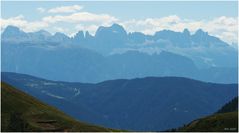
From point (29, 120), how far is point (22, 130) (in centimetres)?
2047

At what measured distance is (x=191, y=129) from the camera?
150875 millimetres

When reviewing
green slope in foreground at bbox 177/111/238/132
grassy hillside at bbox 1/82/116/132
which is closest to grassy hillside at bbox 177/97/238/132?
green slope in foreground at bbox 177/111/238/132

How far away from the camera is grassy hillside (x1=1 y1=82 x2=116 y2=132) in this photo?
412 ft

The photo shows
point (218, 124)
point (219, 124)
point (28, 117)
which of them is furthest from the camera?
point (28, 117)

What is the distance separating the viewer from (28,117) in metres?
145

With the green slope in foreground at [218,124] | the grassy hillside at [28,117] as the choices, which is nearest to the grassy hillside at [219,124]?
the green slope in foreground at [218,124]

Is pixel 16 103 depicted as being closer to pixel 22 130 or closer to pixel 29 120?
pixel 29 120

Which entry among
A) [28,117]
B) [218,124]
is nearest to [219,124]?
[218,124]

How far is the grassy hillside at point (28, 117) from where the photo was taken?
126 metres

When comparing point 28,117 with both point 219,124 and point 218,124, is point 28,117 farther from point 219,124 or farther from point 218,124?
point 219,124

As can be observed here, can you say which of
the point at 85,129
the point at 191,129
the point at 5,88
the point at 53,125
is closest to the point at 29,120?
the point at 53,125

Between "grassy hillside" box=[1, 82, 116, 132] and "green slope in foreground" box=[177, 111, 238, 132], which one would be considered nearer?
"grassy hillside" box=[1, 82, 116, 132]

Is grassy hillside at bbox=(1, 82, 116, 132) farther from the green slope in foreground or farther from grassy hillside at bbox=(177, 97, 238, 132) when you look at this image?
grassy hillside at bbox=(177, 97, 238, 132)

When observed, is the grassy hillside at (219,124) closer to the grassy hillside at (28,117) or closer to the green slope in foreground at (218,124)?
the green slope in foreground at (218,124)
